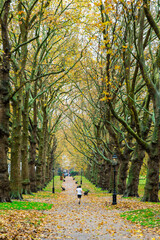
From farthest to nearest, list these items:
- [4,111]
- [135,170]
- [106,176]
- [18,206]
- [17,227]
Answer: [106,176] < [135,170] < [4,111] < [18,206] < [17,227]

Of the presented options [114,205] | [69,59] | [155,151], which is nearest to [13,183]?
[114,205]

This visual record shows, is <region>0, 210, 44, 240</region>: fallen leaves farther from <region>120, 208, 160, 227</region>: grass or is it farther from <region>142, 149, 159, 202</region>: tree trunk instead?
<region>142, 149, 159, 202</region>: tree trunk

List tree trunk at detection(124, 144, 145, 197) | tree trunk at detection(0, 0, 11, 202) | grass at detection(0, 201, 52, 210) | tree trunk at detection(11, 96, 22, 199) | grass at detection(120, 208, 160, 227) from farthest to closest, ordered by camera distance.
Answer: tree trunk at detection(124, 144, 145, 197) < tree trunk at detection(11, 96, 22, 199) < tree trunk at detection(0, 0, 11, 202) < grass at detection(0, 201, 52, 210) < grass at detection(120, 208, 160, 227)

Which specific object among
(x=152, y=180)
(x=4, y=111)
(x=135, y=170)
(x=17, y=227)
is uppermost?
(x=4, y=111)

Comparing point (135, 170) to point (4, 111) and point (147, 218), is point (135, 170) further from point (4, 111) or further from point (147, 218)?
point (4, 111)

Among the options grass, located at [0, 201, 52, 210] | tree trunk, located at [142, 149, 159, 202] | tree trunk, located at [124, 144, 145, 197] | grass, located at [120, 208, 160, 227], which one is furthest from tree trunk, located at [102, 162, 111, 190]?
grass, located at [120, 208, 160, 227]

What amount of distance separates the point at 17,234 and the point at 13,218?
1.83 meters

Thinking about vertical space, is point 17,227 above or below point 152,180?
below

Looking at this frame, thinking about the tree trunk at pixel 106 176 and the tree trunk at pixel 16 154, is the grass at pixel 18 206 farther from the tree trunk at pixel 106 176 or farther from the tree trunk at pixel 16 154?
the tree trunk at pixel 106 176

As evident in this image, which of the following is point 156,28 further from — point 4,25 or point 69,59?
point 69,59

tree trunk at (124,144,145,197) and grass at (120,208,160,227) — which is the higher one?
tree trunk at (124,144,145,197)

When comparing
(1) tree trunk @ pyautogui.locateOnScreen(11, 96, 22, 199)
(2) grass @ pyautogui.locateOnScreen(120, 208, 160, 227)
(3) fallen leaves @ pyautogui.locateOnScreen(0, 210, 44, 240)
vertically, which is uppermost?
(1) tree trunk @ pyautogui.locateOnScreen(11, 96, 22, 199)

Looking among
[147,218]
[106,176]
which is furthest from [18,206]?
[106,176]

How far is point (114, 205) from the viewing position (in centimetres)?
1622
